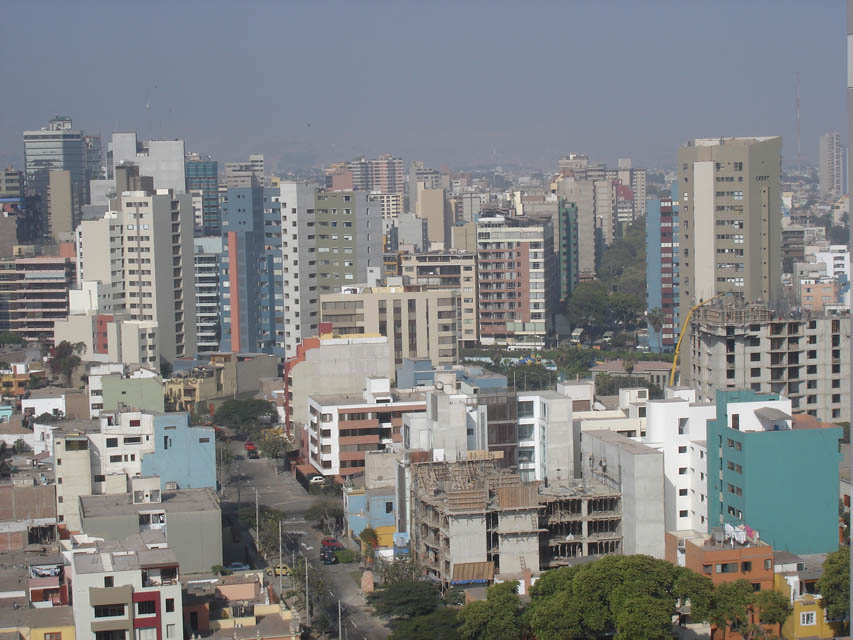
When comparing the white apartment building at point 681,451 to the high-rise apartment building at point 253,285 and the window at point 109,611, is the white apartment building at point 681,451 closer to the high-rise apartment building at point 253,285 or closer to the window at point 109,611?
the window at point 109,611

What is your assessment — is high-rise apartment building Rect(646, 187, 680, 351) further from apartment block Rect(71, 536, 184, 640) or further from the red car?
apartment block Rect(71, 536, 184, 640)

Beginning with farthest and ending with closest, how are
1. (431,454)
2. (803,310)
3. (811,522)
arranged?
(803,310) → (431,454) → (811,522)

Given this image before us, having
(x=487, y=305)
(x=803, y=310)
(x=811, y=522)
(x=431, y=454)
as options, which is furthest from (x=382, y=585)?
(x=487, y=305)

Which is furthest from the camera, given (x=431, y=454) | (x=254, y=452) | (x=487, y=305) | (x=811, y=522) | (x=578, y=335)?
(x=578, y=335)

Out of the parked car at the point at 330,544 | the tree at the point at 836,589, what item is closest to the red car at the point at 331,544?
the parked car at the point at 330,544

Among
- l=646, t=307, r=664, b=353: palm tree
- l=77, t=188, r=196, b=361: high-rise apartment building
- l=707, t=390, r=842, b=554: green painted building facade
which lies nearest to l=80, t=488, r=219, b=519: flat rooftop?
l=707, t=390, r=842, b=554: green painted building facade

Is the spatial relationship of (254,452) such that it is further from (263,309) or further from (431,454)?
(263,309)
